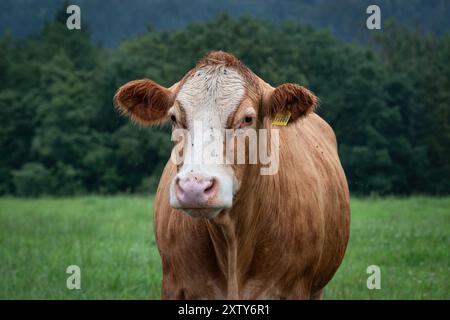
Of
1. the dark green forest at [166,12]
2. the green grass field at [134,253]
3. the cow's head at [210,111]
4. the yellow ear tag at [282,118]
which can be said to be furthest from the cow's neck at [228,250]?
the dark green forest at [166,12]

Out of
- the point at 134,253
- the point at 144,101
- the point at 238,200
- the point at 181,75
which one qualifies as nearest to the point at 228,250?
the point at 238,200

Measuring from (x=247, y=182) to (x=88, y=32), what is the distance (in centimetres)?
5959

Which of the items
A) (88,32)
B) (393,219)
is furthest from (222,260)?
(88,32)

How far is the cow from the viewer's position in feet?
14.7

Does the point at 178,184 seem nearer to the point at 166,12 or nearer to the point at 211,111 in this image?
the point at 211,111

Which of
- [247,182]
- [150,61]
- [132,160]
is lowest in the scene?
[132,160]

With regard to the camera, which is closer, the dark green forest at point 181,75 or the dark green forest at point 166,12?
the dark green forest at point 181,75

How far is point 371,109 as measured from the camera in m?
43.0

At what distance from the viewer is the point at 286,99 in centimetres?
488

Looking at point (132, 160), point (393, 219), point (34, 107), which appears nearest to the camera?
point (393, 219)

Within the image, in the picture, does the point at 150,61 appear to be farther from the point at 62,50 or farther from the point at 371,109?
the point at 371,109

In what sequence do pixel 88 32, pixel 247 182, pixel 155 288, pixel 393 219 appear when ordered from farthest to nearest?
pixel 88 32, pixel 393 219, pixel 155 288, pixel 247 182

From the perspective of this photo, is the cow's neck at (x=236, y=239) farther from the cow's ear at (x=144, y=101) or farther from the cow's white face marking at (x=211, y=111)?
the cow's ear at (x=144, y=101)

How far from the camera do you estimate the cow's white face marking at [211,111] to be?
4.17m
